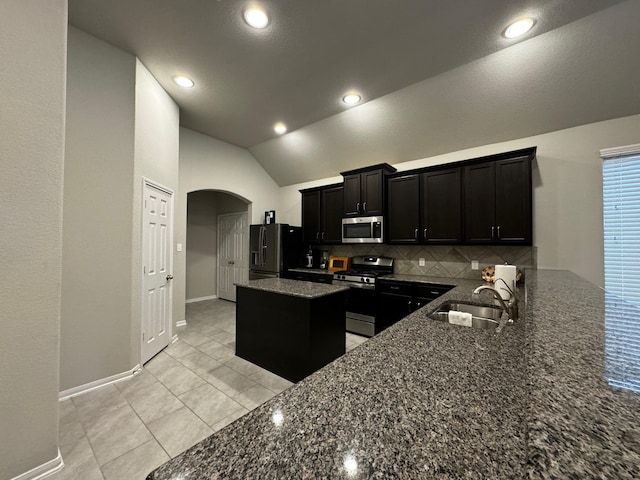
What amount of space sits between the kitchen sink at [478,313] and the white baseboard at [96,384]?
298 centimetres

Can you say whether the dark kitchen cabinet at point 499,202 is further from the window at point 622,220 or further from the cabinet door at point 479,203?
the window at point 622,220

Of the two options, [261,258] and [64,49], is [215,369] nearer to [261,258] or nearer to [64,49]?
[261,258]

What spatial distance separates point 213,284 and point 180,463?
21.4 feet

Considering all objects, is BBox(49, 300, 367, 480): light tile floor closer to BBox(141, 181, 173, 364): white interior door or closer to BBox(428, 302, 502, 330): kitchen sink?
BBox(141, 181, 173, 364): white interior door

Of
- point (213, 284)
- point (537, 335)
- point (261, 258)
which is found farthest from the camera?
point (213, 284)

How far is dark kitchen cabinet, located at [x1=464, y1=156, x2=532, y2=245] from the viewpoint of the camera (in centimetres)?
299

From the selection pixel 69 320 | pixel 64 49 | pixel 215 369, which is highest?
pixel 64 49

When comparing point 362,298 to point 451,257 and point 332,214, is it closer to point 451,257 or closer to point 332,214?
point 451,257

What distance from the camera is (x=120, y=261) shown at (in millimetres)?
2592

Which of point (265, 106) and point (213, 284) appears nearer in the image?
point (265, 106)

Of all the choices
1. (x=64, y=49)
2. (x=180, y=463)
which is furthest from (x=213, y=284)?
(x=180, y=463)

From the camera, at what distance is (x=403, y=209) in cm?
388

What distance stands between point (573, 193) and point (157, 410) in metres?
4.80

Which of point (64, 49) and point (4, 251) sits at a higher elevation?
point (64, 49)
